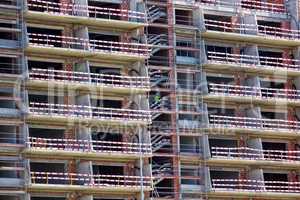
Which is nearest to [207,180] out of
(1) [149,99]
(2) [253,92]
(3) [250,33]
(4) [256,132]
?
(4) [256,132]

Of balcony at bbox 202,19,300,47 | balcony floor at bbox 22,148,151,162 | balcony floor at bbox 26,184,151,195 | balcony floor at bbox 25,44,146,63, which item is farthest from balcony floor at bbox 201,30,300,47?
balcony floor at bbox 26,184,151,195

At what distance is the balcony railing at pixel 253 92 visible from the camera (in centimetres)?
6994

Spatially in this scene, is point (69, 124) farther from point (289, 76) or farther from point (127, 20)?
point (289, 76)

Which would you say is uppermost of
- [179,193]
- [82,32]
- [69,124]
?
[82,32]

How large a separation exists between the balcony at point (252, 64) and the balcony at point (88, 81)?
5418mm

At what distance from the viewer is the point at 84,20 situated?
6562 centimetres

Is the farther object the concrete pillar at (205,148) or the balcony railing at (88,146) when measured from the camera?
the concrete pillar at (205,148)

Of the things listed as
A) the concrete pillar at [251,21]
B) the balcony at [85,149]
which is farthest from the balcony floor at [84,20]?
the concrete pillar at [251,21]

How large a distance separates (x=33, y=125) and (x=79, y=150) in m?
3.10

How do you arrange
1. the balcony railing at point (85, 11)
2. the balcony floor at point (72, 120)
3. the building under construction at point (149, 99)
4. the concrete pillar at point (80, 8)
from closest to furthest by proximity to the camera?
the balcony floor at point (72, 120) → the building under construction at point (149, 99) → the balcony railing at point (85, 11) → the concrete pillar at point (80, 8)

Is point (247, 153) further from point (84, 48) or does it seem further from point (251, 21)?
point (84, 48)

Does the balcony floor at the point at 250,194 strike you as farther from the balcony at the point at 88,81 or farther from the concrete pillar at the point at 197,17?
the concrete pillar at the point at 197,17

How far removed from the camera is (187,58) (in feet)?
229

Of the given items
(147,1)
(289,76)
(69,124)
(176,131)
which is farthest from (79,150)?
(289,76)
